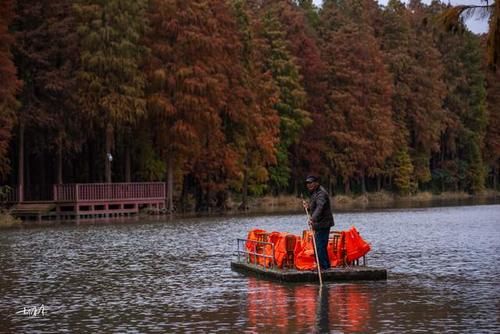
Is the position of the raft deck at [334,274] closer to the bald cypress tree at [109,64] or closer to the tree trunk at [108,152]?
the bald cypress tree at [109,64]

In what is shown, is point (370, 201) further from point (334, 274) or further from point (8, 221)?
point (334, 274)

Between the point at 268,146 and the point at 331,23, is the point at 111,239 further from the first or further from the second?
the point at 331,23

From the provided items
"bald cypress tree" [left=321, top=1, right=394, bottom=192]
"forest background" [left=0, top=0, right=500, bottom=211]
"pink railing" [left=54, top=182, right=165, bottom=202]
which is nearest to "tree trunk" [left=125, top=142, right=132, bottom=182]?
"forest background" [left=0, top=0, right=500, bottom=211]

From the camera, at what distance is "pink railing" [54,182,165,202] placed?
61.5 metres

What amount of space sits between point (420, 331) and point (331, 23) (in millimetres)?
81064

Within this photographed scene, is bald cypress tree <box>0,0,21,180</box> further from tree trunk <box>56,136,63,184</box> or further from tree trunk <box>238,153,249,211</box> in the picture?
tree trunk <box>238,153,249,211</box>

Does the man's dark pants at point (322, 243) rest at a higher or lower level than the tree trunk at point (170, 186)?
lower

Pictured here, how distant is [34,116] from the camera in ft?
195

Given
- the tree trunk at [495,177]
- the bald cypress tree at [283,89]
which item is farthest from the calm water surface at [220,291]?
the tree trunk at [495,177]

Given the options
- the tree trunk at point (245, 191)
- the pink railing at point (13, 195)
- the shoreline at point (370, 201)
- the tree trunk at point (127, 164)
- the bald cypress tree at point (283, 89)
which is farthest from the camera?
the bald cypress tree at point (283, 89)

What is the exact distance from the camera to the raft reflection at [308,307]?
15.7 metres

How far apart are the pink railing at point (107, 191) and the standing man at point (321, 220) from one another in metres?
40.7

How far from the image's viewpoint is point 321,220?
21438 mm

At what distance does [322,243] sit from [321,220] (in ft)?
1.77
